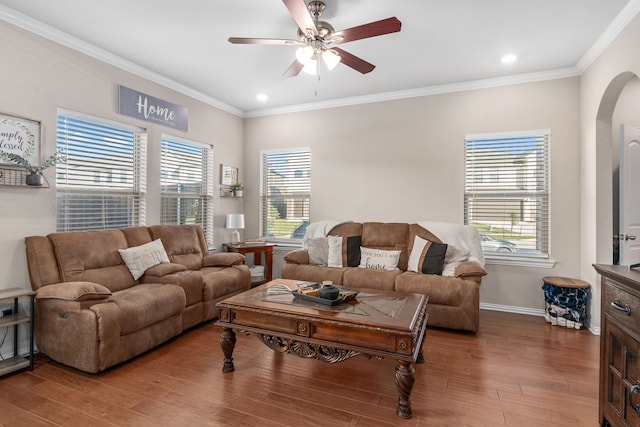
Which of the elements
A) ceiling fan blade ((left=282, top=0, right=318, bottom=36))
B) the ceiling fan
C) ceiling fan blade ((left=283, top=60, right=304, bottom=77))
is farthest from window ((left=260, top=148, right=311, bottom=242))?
ceiling fan blade ((left=282, top=0, right=318, bottom=36))

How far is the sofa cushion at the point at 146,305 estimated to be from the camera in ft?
8.46

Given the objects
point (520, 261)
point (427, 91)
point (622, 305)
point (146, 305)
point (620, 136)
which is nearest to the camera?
point (622, 305)

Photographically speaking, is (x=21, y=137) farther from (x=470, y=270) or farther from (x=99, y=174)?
(x=470, y=270)

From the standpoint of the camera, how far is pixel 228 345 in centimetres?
251

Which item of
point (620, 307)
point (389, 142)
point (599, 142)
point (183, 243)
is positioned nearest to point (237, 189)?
point (183, 243)

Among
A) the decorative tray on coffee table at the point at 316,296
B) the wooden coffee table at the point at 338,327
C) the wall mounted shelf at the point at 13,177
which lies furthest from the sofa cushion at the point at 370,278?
the wall mounted shelf at the point at 13,177

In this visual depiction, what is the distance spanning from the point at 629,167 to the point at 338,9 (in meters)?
3.15

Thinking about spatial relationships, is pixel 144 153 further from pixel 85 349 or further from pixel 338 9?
pixel 338 9

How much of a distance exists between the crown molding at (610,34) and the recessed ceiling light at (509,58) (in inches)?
26.2

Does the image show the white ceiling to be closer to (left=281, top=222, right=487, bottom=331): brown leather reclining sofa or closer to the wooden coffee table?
(left=281, top=222, right=487, bottom=331): brown leather reclining sofa

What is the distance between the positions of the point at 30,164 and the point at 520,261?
17.0ft

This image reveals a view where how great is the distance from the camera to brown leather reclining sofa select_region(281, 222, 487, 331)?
11.0ft

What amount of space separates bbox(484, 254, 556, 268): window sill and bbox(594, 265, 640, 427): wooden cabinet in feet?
7.73

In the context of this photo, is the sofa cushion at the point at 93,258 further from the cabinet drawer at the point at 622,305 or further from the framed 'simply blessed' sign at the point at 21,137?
→ the cabinet drawer at the point at 622,305
